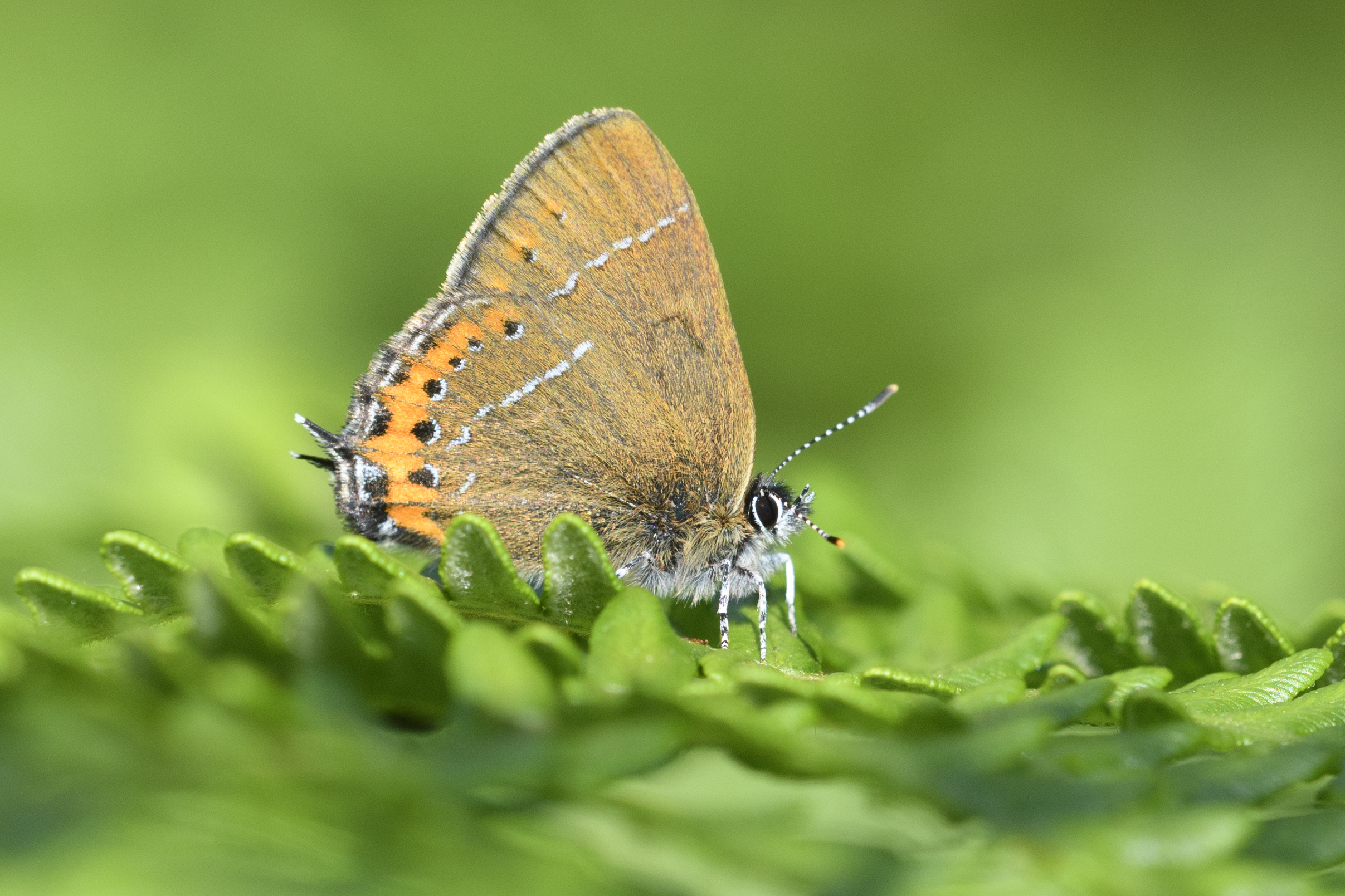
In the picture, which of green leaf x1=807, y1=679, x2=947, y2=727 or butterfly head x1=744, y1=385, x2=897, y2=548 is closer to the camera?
green leaf x1=807, y1=679, x2=947, y2=727

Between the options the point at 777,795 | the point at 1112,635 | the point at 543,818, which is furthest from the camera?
the point at 777,795

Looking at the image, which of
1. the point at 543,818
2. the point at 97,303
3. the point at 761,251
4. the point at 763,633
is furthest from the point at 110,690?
the point at 761,251

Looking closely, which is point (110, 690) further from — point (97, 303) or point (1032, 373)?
point (1032, 373)

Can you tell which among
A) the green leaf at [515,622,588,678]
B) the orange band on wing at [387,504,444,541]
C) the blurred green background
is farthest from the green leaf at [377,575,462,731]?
the blurred green background

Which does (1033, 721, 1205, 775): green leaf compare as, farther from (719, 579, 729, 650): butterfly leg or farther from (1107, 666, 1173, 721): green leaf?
(719, 579, 729, 650): butterfly leg

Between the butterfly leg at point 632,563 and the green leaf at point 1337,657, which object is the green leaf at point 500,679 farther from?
the butterfly leg at point 632,563

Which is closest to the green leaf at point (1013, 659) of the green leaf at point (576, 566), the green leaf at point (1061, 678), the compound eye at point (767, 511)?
the green leaf at point (1061, 678)

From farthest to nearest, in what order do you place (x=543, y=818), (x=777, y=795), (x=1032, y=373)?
(x=1032, y=373) → (x=777, y=795) → (x=543, y=818)
